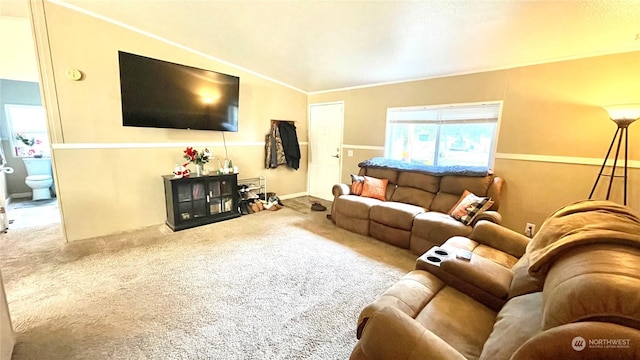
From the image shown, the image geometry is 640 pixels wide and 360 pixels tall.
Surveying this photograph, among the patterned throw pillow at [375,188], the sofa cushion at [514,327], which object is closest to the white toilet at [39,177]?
the patterned throw pillow at [375,188]

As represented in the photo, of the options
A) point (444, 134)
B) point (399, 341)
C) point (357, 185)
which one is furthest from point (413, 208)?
point (399, 341)

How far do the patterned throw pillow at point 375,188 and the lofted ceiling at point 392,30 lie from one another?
1.59 meters

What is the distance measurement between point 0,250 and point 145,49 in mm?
2803

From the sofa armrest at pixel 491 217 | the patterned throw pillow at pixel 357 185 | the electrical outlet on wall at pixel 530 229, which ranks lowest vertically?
the electrical outlet on wall at pixel 530 229

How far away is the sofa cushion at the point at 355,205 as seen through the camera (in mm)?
3365

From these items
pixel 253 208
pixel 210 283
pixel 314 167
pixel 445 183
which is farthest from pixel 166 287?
pixel 314 167

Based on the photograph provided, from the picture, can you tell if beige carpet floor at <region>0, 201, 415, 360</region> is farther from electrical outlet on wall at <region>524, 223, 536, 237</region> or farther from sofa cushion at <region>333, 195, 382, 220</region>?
electrical outlet on wall at <region>524, 223, 536, 237</region>

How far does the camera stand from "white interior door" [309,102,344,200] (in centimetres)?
491

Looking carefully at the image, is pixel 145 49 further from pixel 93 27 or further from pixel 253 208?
pixel 253 208

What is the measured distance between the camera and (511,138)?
9.95ft

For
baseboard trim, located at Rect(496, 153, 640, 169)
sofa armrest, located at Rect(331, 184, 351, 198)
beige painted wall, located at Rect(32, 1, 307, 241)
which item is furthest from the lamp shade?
beige painted wall, located at Rect(32, 1, 307, 241)

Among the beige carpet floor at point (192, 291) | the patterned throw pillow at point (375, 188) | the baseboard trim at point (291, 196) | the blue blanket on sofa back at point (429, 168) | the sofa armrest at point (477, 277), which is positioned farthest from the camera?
the baseboard trim at point (291, 196)

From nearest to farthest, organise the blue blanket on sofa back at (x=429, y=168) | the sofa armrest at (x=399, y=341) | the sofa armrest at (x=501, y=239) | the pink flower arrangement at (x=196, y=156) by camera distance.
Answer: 1. the sofa armrest at (x=399, y=341)
2. the sofa armrest at (x=501, y=239)
3. the blue blanket on sofa back at (x=429, y=168)
4. the pink flower arrangement at (x=196, y=156)

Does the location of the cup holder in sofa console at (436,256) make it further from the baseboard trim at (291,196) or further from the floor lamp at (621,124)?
the baseboard trim at (291,196)
